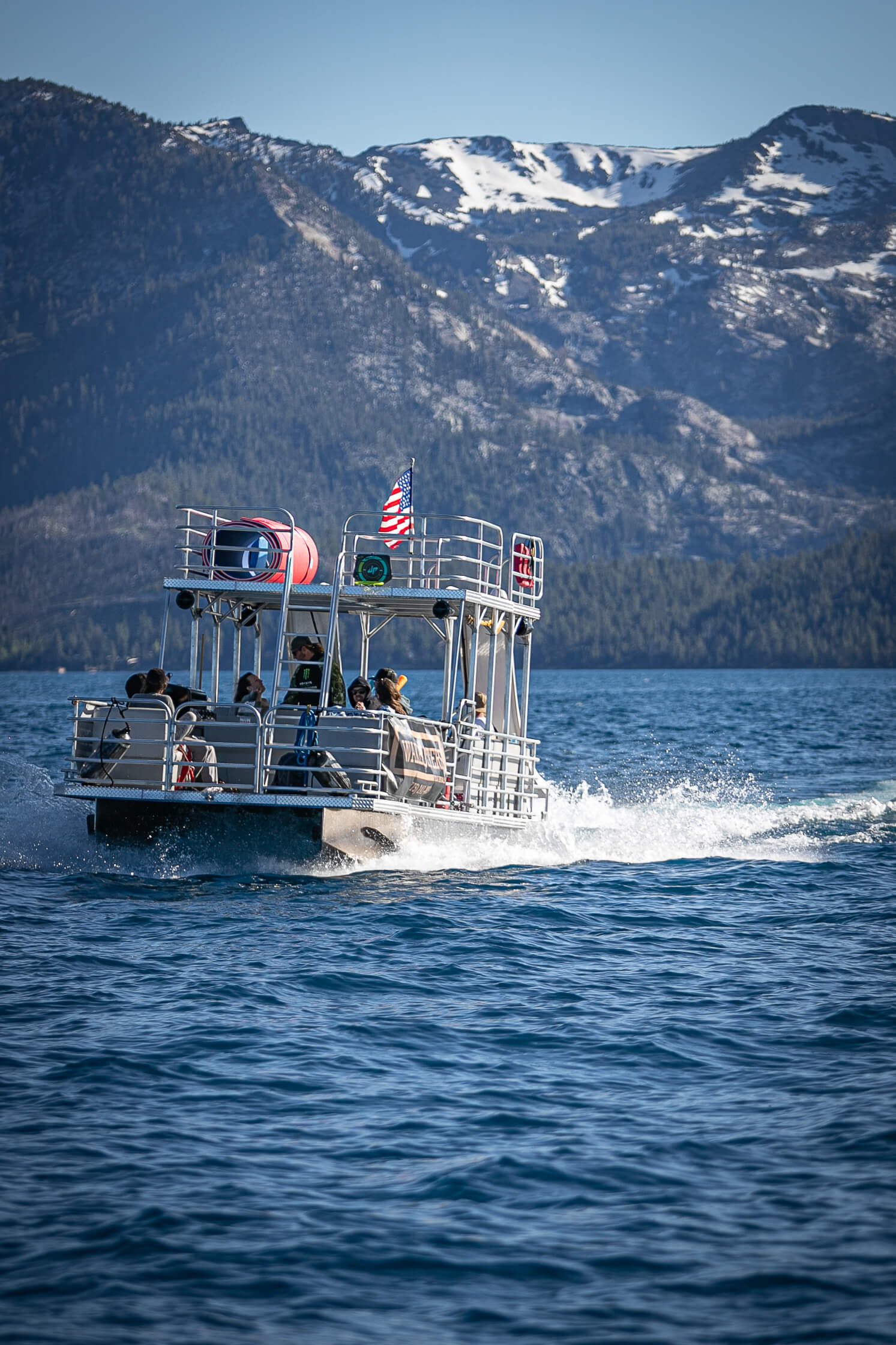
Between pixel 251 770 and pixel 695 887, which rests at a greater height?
pixel 251 770

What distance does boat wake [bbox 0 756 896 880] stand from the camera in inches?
715

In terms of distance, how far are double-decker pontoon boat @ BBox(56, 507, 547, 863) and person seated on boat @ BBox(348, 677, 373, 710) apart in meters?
0.48

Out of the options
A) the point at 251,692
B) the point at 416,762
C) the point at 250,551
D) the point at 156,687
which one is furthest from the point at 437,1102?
the point at 250,551

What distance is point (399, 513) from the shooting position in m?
20.9

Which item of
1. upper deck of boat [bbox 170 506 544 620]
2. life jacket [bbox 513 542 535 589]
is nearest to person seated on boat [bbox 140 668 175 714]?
upper deck of boat [bbox 170 506 544 620]

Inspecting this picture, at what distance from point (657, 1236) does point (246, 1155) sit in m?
2.48

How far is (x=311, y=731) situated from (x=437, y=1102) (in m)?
8.51

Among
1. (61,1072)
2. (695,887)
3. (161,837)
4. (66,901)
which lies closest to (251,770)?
(161,837)

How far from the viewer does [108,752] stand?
58.6 ft

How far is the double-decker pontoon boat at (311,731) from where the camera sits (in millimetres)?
17484

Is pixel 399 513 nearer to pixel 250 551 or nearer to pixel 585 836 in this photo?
pixel 250 551

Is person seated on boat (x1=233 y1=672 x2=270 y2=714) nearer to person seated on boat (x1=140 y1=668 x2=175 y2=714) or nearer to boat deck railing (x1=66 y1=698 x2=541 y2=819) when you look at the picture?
boat deck railing (x1=66 y1=698 x2=541 y2=819)

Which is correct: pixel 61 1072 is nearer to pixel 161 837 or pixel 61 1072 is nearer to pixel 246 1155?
pixel 246 1155

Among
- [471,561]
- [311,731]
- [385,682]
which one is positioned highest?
[471,561]
